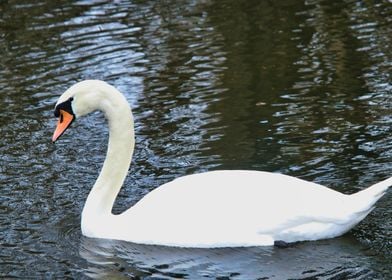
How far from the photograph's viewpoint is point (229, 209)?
7.60m

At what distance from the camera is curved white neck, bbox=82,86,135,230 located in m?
8.02

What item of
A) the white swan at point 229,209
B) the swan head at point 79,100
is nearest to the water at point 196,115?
the white swan at point 229,209

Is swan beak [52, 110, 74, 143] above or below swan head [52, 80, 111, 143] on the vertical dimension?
below

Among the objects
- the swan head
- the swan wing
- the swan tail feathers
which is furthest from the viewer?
the swan head

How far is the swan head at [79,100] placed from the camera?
7949 millimetres

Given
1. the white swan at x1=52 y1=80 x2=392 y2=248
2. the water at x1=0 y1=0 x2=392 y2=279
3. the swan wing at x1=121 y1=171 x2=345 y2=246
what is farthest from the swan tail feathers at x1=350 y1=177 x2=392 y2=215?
the water at x1=0 y1=0 x2=392 y2=279

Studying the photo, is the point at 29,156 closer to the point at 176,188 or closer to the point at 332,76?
the point at 176,188

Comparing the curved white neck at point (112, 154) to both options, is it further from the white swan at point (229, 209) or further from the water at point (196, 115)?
the water at point (196, 115)

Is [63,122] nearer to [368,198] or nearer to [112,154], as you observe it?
[112,154]

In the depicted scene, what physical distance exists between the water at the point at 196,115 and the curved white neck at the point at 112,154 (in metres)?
0.28

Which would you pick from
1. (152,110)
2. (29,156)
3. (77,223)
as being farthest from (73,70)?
(77,223)

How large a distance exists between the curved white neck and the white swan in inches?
0.5

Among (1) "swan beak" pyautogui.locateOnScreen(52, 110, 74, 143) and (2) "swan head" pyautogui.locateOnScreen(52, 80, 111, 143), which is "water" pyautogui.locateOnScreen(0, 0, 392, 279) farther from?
(2) "swan head" pyautogui.locateOnScreen(52, 80, 111, 143)

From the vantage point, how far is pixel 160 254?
762cm
